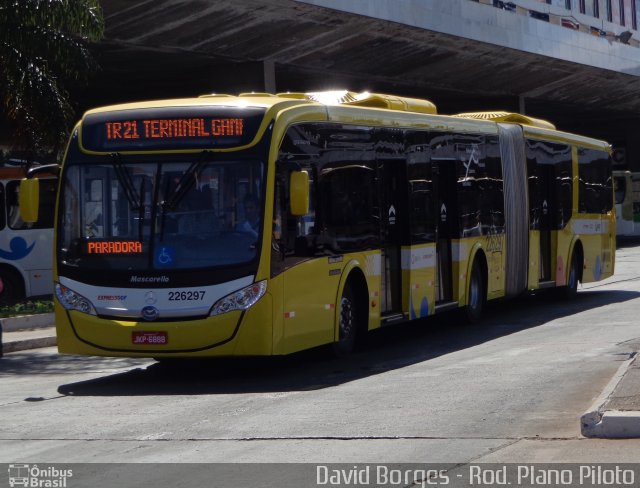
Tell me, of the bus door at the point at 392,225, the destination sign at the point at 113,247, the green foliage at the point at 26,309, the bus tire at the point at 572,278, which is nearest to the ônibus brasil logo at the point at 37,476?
the destination sign at the point at 113,247

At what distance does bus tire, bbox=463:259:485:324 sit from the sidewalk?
6398 millimetres

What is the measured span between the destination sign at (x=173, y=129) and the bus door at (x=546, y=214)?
10.1 metres

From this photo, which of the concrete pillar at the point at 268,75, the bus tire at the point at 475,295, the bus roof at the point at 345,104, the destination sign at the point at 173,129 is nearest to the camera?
the destination sign at the point at 173,129

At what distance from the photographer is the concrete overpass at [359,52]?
98.8 ft

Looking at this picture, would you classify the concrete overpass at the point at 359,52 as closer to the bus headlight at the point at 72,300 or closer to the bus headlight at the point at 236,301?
the bus headlight at the point at 72,300

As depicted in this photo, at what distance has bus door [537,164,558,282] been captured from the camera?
22.3m

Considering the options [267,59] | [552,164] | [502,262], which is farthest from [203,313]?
[267,59]

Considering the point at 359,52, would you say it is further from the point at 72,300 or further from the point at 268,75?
the point at 72,300

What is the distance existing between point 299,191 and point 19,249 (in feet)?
51.5

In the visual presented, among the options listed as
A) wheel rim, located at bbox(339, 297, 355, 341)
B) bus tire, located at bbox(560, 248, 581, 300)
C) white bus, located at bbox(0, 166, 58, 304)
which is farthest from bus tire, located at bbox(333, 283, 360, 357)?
white bus, located at bbox(0, 166, 58, 304)

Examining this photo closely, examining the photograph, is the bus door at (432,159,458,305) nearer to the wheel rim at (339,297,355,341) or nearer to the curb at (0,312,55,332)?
the wheel rim at (339,297,355,341)

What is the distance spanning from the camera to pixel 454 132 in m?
18.4

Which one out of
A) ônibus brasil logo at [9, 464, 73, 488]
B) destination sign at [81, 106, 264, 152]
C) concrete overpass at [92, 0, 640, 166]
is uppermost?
Answer: concrete overpass at [92, 0, 640, 166]

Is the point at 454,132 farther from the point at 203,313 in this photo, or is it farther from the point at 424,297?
the point at 203,313
